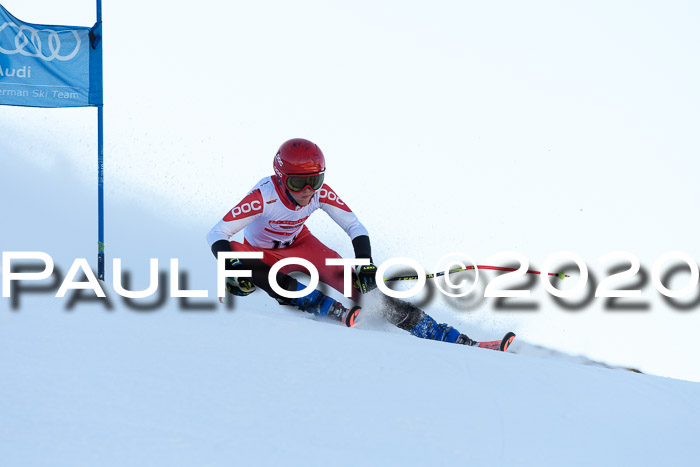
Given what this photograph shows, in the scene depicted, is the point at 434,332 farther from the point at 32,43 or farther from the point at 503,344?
the point at 32,43

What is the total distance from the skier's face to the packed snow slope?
1569 millimetres

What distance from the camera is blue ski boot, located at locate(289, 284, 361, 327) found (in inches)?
179

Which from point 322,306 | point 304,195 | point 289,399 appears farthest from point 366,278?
point 289,399

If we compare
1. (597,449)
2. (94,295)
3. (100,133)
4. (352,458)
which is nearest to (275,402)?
(352,458)

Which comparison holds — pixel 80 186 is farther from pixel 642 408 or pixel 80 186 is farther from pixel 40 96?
pixel 642 408

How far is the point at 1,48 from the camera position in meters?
5.83

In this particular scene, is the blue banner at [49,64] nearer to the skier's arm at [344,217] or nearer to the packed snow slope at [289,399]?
the skier's arm at [344,217]

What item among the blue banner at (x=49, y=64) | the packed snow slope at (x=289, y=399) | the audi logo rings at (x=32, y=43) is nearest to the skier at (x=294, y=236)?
the packed snow slope at (x=289, y=399)

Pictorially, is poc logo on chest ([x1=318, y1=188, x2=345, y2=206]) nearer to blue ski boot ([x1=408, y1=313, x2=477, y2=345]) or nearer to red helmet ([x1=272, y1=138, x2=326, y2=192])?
red helmet ([x1=272, y1=138, x2=326, y2=192])

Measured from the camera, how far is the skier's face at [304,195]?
15.4ft

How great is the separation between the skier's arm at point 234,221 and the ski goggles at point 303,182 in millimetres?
278

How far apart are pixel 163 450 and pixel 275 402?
0.44 meters

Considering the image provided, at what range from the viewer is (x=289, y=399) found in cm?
224

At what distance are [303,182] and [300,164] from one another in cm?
13
